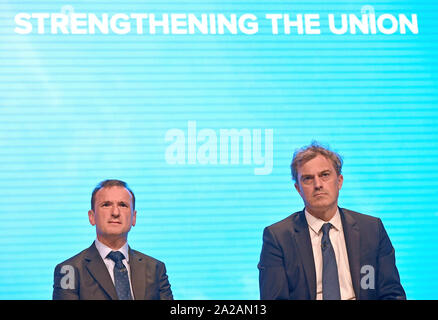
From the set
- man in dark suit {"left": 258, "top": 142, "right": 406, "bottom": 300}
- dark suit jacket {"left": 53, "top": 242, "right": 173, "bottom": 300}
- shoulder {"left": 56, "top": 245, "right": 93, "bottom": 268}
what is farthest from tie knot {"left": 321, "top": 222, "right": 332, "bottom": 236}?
shoulder {"left": 56, "top": 245, "right": 93, "bottom": 268}

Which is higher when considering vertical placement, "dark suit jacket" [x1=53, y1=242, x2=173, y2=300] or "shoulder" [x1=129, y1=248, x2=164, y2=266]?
"shoulder" [x1=129, y1=248, x2=164, y2=266]

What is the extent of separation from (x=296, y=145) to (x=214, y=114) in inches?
20.9

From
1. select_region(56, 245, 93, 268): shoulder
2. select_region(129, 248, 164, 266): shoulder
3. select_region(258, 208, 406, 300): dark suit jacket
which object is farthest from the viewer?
select_region(129, 248, 164, 266): shoulder

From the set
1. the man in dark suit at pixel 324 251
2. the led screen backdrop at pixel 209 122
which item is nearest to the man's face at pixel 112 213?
the led screen backdrop at pixel 209 122

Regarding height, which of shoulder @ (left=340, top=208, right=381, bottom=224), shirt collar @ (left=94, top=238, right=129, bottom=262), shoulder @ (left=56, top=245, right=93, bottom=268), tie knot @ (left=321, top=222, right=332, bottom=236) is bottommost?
shoulder @ (left=56, top=245, right=93, bottom=268)

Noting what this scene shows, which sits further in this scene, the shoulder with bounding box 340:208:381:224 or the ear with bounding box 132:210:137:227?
the ear with bounding box 132:210:137:227

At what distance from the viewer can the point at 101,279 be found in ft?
11.0

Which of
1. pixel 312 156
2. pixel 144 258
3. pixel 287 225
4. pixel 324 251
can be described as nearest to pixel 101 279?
pixel 144 258

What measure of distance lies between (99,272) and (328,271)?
1.17 metres

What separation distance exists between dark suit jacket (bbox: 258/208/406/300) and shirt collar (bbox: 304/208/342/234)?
22 mm

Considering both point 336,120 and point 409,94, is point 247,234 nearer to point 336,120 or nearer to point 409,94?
point 336,120

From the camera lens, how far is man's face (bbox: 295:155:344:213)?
3.43 meters

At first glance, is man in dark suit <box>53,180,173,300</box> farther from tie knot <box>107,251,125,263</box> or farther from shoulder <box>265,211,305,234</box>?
shoulder <box>265,211,305,234</box>

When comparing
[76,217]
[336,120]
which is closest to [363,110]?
[336,120]
